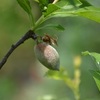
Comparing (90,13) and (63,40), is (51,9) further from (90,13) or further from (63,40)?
(63,40)

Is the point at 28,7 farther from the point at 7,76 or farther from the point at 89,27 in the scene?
the point at 7,76

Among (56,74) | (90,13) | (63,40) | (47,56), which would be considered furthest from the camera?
(63,40)

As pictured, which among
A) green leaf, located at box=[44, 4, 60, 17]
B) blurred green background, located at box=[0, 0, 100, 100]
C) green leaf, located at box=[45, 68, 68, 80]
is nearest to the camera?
green leaf, located at box=[44, 4, 60, 17]

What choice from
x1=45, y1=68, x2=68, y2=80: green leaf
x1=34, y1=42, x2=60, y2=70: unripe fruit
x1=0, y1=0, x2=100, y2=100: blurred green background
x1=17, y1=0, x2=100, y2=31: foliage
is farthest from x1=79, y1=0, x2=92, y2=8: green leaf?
x1=0, y1=0, x2=100, y2=100: blurred green background

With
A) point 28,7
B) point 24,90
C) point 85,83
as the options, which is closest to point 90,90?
point 85,83

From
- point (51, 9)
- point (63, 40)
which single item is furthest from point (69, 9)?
point (63, 40)

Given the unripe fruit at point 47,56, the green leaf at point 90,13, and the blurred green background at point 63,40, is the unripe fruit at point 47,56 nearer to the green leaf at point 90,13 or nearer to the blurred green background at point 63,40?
the green leaf at point 90,13

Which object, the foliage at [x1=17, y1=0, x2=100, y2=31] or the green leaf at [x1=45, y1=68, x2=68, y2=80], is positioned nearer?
the foliage at [x1=17, y1=0, x2=100, y2=31]

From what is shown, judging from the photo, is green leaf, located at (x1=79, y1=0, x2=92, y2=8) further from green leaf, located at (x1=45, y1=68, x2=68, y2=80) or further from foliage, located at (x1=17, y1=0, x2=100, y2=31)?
green leaf, located at (x1=45, y1=68, x2=68, y2=80)
